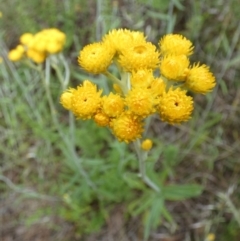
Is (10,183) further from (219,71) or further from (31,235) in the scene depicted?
(219,71)

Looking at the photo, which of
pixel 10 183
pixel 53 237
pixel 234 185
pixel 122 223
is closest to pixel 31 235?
pixel 53 237

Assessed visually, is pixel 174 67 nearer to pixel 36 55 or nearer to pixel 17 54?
pixel 36 55

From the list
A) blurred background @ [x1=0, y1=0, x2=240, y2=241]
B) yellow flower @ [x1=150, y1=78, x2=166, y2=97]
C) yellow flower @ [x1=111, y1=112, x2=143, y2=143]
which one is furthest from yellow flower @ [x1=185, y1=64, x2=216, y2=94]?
blurred background @ [x1=0, y1=0, x2=240, y2=241]

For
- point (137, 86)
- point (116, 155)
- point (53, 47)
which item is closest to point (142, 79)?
point (137, 86)

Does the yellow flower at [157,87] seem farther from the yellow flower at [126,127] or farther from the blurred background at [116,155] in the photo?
the blurred background at [116,155]

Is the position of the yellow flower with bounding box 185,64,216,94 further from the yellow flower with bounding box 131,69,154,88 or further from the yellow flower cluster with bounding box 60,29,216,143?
the yellow flower with bounding box 131,69,154,88

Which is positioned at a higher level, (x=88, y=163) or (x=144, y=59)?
(x=144, y=59)

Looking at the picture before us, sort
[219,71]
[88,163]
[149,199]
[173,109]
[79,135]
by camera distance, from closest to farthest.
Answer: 1. [173,109]
2. [149,199]
3. [88,163]
4. [79,135]
5. [219,71]

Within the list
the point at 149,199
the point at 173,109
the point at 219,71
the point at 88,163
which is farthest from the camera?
the point at 219,71
